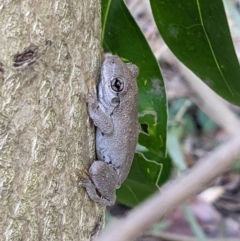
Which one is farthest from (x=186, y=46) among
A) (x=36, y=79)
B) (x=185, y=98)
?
(x=185, y=98)

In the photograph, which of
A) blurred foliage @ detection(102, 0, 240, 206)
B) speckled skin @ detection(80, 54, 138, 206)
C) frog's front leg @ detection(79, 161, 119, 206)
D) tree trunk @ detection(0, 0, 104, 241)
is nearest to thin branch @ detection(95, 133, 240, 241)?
tree trunk @ detection(0, 0, 104, 241)

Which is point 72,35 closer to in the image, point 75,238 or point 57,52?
point 57,52

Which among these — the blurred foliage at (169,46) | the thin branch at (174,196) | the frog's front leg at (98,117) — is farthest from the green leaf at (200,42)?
the thin branch at (174,196)

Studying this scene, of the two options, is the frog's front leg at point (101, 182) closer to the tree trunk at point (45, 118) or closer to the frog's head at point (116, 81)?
the tree trunk at point (45, 118)

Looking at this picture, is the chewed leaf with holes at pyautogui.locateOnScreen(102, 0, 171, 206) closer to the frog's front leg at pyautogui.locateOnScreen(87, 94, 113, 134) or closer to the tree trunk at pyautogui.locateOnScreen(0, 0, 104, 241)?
the frog's front leg at pyautogui.locateOnScreen(87, 94, 113, 134)

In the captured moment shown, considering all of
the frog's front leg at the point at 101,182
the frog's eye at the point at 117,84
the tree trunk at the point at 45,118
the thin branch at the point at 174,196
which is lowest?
the frog's front leg at the point at 101,182
